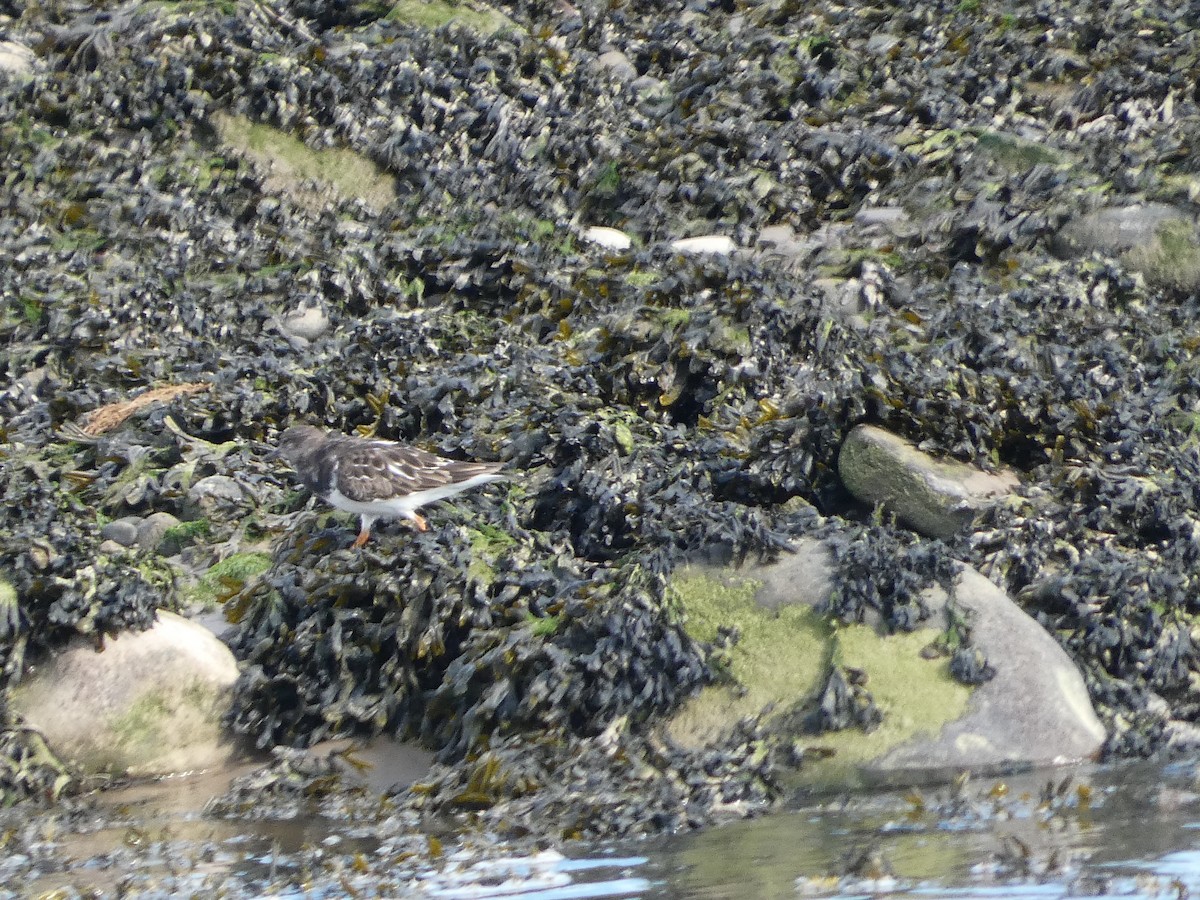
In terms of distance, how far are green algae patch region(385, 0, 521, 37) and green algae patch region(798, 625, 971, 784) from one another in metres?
7.20

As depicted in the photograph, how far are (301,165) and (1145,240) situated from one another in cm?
543

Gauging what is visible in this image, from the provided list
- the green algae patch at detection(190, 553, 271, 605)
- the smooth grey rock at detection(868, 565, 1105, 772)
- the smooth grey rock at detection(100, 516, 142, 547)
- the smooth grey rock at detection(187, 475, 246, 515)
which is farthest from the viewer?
the smooth grey rock at detection(187, 475, 246, 515)

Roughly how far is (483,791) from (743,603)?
131 centimetres

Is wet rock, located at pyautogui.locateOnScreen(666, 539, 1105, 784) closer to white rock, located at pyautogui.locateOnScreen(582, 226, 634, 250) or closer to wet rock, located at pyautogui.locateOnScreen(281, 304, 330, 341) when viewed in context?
wet rock, located at pyautogui.locateOnScreen(281, 304, 330, 341)

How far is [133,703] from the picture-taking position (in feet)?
18.2

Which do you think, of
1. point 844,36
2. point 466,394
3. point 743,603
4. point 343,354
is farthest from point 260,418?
point 844,36

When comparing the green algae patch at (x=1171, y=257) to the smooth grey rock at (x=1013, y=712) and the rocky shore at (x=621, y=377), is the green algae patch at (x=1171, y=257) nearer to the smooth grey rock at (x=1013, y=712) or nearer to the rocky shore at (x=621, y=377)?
the rocky shore at (x=621, y=377)

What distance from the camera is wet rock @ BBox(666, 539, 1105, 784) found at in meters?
5.27

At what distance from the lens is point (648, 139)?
10.5 metres

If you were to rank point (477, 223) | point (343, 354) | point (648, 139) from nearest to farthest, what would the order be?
1. point (343, 354)
2. point (477, 223)
3. point (648, 139)

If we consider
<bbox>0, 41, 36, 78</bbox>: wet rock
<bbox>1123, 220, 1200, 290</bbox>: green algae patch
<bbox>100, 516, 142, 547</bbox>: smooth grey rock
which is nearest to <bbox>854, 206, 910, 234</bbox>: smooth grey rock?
<bbox>1123, 220, 1200, 290</bbox>: green algae patch

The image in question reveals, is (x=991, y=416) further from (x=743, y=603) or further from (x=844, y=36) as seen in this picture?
(x=844, y=36)

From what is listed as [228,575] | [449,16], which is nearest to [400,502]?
[228,575]

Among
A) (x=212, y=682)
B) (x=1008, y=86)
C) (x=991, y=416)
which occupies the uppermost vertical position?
(x=1008, y=86)
